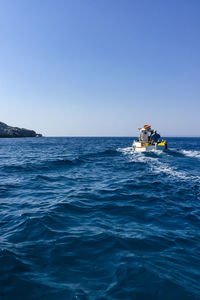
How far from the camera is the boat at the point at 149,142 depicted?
3023 cm

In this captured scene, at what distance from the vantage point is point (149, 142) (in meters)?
32.4

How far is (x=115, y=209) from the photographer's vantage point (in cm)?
736

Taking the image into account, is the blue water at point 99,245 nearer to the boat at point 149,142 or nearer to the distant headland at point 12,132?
the boat at point 149,142

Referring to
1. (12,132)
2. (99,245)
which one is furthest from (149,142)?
(12,132)

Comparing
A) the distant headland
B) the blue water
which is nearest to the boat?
the blue water

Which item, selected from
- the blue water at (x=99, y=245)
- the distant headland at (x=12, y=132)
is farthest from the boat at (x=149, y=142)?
the distant headland at (x=12, y=132)

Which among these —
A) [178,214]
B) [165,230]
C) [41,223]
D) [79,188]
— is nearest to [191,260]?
[165,230]

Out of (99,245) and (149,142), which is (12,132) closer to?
(149,142)

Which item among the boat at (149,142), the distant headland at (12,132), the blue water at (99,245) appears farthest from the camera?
the distant headland at (12,132)

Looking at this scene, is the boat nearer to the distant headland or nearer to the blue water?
the blue water

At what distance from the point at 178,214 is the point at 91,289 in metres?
4.89

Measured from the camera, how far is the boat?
1190 inches

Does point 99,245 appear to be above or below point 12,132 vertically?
below

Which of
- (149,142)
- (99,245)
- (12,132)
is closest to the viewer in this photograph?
(99,245)
